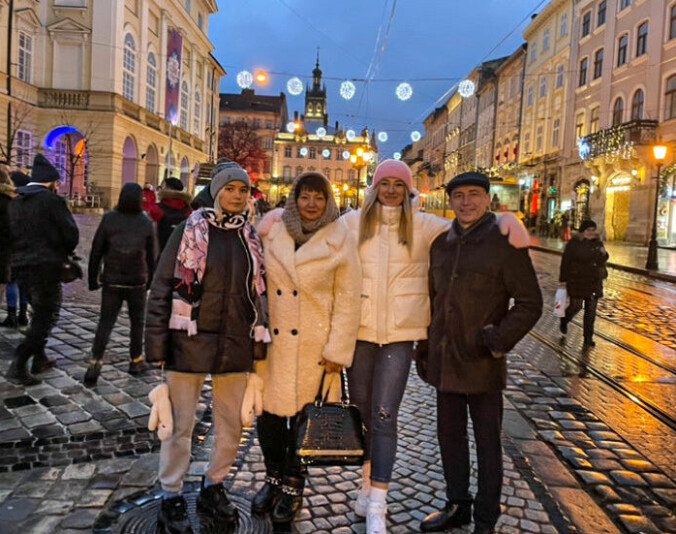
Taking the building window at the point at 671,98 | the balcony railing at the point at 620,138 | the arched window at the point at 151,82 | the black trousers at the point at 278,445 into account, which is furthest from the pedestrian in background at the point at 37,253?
the arched window at the point at 151,82

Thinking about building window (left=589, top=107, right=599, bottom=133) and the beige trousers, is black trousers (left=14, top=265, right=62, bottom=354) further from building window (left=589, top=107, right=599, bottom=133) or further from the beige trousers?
building window (left=589, top=107, right=599, bottom=133)

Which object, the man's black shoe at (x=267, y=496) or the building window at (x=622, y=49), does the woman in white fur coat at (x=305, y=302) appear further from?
the building window at (x=622, y=49)

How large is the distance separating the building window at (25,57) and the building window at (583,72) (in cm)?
3308

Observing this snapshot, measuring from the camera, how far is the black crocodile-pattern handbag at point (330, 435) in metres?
3.28

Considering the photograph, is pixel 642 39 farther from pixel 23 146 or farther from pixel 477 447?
pixel 477 447

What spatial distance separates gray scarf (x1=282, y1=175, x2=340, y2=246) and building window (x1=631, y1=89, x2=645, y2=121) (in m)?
32.3

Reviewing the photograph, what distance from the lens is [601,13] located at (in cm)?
3612

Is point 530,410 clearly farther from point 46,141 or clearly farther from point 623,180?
point 46,141

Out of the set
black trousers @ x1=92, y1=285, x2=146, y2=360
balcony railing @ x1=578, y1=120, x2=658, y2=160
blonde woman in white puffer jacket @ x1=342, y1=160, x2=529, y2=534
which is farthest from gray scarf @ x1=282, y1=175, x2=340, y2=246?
balcony railing @ x1=578, y1=120, x2=658, y2=160

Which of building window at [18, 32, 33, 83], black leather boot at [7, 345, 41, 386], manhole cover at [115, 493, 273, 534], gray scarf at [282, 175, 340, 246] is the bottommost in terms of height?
manhole cover at [115, 493, 273, 534]

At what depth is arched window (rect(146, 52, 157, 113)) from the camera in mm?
40875

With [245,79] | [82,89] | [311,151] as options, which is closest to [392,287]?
[245,79]

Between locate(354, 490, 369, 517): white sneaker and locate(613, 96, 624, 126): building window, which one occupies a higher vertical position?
locate(613, 96, 624, 126): building window

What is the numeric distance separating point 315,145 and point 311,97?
373 inches
